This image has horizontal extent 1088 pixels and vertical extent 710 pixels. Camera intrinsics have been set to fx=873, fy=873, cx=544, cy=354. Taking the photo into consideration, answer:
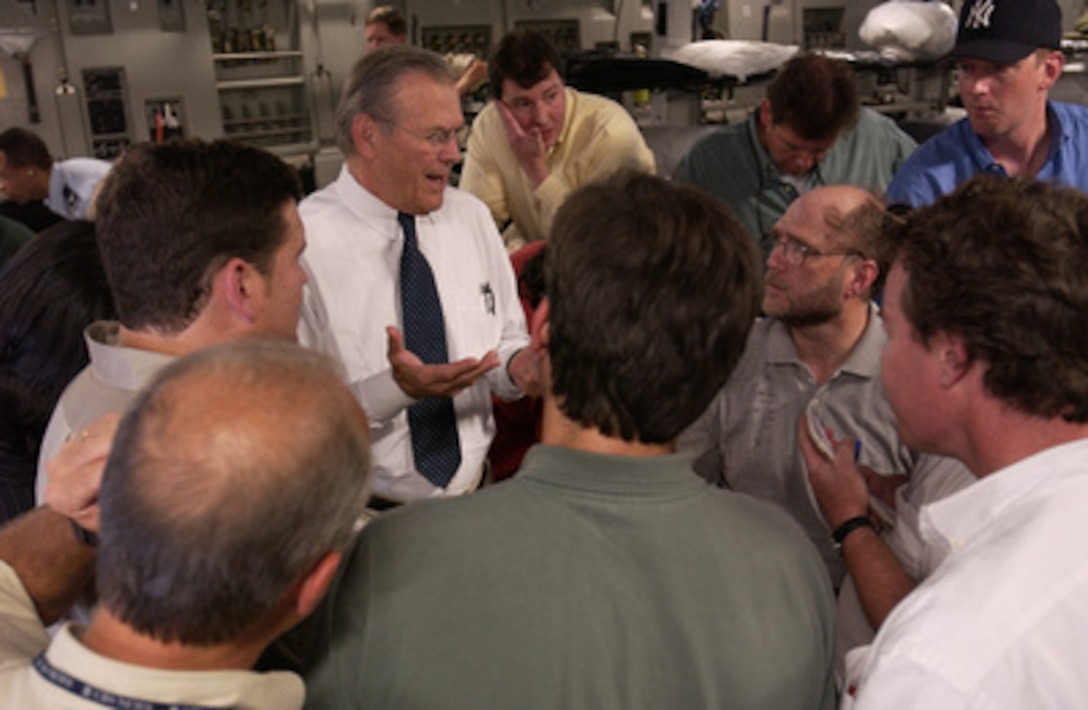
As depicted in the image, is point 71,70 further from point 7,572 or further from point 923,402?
point 923,402

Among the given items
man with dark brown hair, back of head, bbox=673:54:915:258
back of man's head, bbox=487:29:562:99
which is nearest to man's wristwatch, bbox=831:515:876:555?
man with dark brown hair, back of head, bbox=673:54:915:258

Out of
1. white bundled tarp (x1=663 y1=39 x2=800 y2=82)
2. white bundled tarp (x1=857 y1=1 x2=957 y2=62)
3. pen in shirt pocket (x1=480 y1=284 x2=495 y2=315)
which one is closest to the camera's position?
pen in shirt pocket (x1=480 y1=284 x2=495 y2=315)

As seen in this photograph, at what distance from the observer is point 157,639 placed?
2.28ft

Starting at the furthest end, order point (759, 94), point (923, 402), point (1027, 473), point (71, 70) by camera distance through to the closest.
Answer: point (759, 94), point (71, 70), point (923, 402), point (1027, 473)

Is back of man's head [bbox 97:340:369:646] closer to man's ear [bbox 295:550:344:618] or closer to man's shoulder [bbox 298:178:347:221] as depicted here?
man's ear [bbox 295:550:344:618]

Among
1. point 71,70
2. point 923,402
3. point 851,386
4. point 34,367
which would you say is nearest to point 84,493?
point 34,367

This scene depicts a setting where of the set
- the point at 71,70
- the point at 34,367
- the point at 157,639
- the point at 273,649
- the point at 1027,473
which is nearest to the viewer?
the point at 157,639

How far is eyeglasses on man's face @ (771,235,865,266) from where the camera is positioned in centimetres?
192

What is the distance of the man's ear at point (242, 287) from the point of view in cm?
125

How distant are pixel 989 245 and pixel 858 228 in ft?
3.14

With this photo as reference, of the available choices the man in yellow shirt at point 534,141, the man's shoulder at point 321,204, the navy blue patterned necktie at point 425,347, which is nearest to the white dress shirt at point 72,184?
the man in yellow shirt at point 534,141

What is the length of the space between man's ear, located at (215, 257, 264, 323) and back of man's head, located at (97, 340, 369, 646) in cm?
55

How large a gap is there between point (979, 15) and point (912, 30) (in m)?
1.92

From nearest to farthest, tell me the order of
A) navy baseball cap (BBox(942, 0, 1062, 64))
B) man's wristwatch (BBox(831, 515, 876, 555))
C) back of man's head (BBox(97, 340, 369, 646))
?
back of man's head (BBox(97, 340, 369, 646)), man's wristwatch (BBox(831, 515, 876, 555)), navy baseball cap (BBox(942, 0, 1062, 64))
